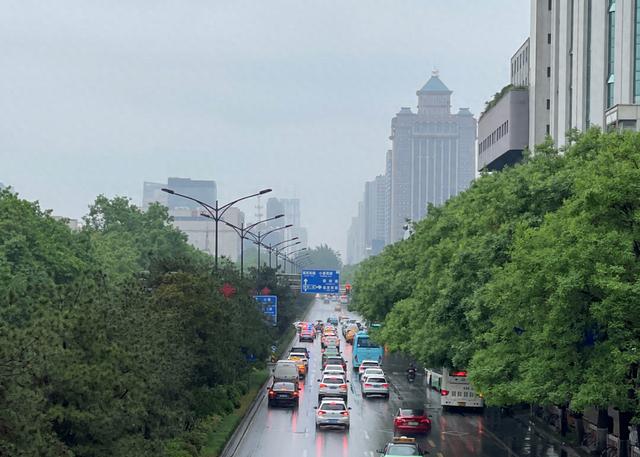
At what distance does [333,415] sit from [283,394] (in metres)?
9.70

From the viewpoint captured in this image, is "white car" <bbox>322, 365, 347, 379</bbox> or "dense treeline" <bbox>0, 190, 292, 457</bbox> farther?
"white car" <bbox>322, 365, 347, 379</bbox>

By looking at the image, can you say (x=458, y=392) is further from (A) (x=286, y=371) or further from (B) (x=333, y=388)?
(A) (x=286, y=371)

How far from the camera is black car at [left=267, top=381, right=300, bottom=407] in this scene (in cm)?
5803

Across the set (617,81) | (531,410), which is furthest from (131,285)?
(617,81)

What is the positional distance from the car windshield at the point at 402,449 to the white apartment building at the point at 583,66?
3065cm

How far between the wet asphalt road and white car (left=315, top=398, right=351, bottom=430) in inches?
17.5

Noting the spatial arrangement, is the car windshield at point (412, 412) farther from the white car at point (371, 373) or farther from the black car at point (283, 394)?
the white car at point (371, 373)

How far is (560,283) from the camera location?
1233 inches

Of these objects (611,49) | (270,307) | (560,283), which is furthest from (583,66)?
(560,283)

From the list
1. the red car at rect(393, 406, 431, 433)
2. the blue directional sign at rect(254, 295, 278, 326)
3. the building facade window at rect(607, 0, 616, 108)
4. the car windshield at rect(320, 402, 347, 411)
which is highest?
the building facade window at rect(607, 0, 616, 108)

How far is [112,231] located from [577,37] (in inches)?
2357

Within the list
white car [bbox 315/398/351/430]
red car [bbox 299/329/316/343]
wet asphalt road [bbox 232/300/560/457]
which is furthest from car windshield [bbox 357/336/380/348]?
white car [bbox 315/398/351/430]

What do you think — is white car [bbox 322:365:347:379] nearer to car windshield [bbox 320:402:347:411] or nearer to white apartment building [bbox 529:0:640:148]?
car windshield [bbox 320:402:347:411]

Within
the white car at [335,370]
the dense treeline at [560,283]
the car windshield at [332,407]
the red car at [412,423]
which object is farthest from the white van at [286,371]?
the red car at [412,423]
